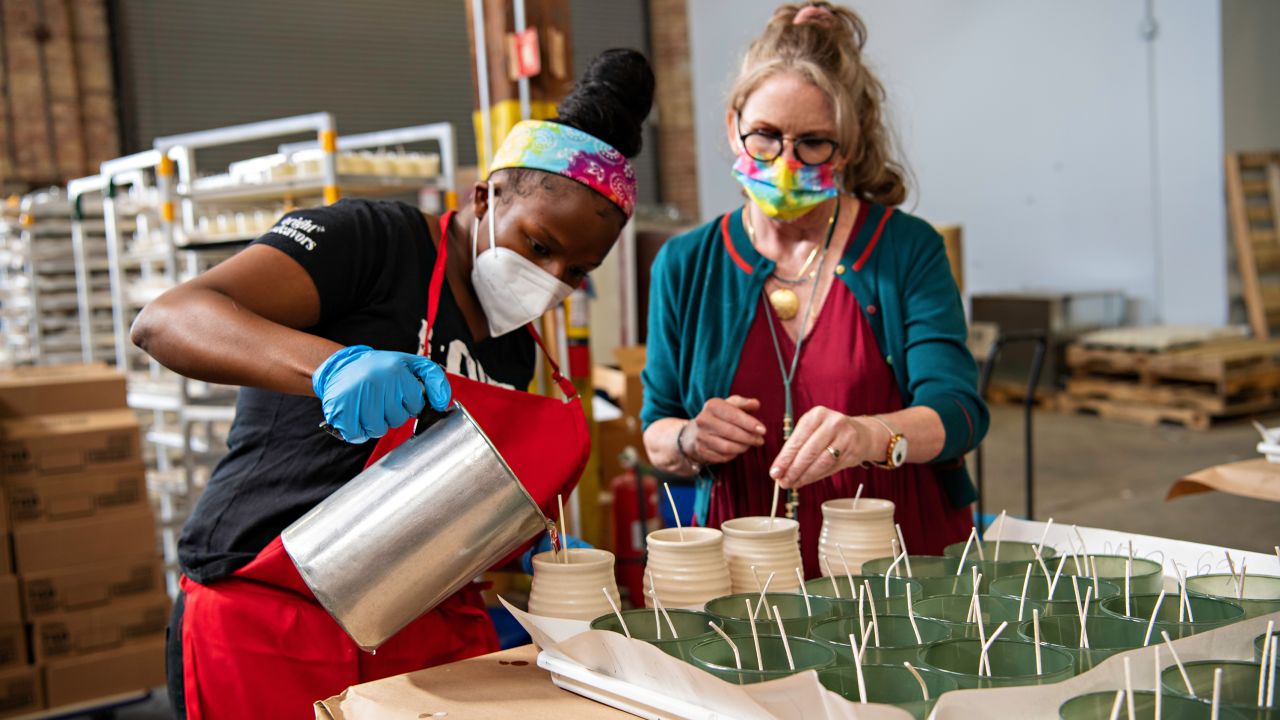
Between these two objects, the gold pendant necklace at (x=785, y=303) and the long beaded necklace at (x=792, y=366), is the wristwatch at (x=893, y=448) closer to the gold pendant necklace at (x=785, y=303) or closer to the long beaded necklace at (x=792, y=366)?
the long beaded necklace at (x=792, y=366)

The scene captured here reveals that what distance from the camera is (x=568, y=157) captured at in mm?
1687

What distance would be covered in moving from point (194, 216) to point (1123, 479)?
18.4ft

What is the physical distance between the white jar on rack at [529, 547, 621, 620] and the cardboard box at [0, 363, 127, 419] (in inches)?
126

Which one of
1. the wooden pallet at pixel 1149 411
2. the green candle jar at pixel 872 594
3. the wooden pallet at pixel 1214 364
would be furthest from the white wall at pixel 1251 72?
the green candle jar at pixel 872 594

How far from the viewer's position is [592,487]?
434cm

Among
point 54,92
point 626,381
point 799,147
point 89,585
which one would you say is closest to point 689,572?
point 799,147

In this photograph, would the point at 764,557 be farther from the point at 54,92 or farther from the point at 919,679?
the point at 54,92

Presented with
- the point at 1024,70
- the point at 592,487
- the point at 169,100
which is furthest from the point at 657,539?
the point at 169,100

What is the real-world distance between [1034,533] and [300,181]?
390cm

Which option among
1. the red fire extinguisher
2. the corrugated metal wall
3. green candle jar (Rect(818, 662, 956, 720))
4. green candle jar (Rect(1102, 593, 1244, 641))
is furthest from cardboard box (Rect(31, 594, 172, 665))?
the corrugated metal wall

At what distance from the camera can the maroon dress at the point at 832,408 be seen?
1991 millimetres

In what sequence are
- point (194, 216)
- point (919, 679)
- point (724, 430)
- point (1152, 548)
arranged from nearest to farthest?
1. point (919, 679)
2. point (1152, 548)
3. point (724, 430)
4. point (194, 216)

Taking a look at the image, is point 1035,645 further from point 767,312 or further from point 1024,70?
point 1024,70

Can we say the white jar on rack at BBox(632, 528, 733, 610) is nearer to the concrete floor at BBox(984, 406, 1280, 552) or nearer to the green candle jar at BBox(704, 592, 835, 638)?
the green candle jar at BBox(704, 592, 835, 638)
